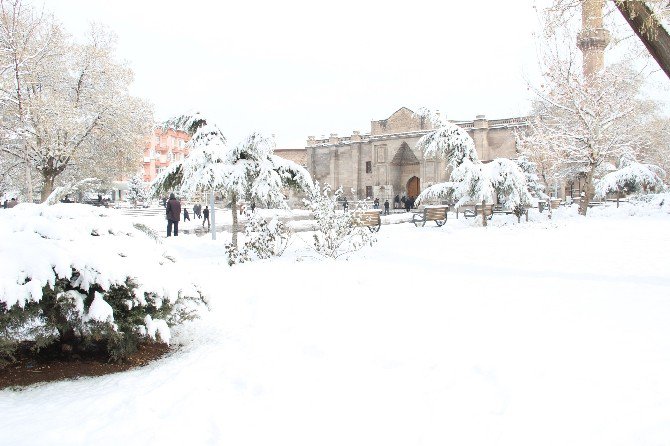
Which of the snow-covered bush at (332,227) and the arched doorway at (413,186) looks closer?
the snow-covered bush at (332,227)

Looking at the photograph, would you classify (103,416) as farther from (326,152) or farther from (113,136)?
(326,152)

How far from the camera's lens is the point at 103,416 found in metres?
2.90

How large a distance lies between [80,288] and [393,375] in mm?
2482

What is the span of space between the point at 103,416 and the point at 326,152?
51652 millimetres

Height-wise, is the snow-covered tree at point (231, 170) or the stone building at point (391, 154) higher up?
the stone building at point (391, 154)

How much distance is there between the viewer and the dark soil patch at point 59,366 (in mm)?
3561

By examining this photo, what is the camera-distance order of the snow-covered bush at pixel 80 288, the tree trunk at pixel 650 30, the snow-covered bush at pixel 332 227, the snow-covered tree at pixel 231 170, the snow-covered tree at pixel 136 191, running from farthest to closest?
1. the snow-covered tree at pixel 136 191
2. the snow-covered tree at pixel 231 170
3. the snow-covered bush at pixel 332 227
4. the tree trunk at pixel 650 30
5. the snow-covered bush at pixel 80 288

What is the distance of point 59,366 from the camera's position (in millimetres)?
3770

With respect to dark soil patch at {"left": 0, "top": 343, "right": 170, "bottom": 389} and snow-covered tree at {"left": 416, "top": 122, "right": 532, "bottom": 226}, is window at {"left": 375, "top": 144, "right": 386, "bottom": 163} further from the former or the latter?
dark soil patch at {"left": 0, "top": 343, "right": 170, "bottom": 389}

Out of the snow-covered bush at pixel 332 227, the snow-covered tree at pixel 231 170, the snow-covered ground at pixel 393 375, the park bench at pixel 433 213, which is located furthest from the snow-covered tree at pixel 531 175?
the snow-covered ground at pixel 393 375

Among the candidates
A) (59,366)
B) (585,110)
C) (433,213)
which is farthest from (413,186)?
(59,366)

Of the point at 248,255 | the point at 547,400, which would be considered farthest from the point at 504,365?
the point at 248,255

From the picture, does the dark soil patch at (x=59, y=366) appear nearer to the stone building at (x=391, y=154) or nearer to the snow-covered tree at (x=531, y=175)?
the snow-covered tree at (x=531, y=175)

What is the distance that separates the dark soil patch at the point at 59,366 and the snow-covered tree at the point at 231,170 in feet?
19.5
